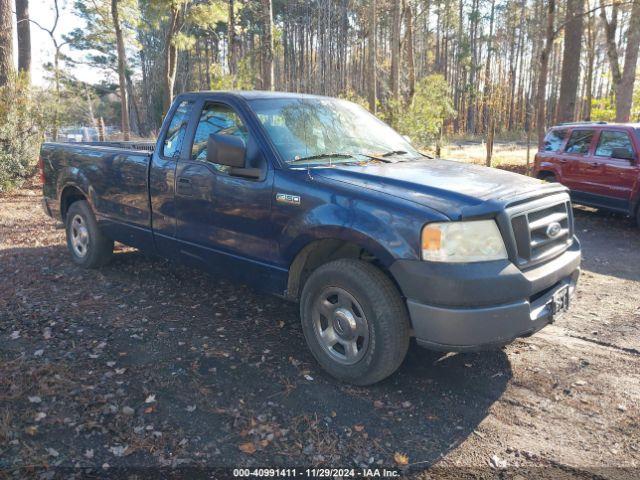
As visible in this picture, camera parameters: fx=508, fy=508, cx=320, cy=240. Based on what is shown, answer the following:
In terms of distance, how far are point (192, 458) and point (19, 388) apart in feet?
4.76

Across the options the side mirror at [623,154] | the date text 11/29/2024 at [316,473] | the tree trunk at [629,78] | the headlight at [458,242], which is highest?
the tree trunk at [629,78]

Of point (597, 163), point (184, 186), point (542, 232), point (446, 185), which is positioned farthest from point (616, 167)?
point (184, 186)

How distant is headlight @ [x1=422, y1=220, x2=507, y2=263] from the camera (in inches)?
117

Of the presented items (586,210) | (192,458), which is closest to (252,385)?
(192,458)

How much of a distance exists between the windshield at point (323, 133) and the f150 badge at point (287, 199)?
0.28 metres

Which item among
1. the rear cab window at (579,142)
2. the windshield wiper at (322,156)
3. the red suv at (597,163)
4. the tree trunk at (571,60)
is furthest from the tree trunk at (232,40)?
the windshield wiper at (322,156)

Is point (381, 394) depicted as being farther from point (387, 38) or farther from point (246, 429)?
point (387, 38)

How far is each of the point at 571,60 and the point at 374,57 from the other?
8.32 meters

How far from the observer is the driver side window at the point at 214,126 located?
4.18m

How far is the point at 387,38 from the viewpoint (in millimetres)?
46062

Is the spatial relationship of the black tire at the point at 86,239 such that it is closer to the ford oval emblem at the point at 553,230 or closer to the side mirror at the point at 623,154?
the ford oval emblem at the point at 553,230

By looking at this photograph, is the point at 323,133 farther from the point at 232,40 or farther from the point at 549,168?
the point at 232,40

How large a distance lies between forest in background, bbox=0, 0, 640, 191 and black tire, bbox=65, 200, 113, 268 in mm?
8271

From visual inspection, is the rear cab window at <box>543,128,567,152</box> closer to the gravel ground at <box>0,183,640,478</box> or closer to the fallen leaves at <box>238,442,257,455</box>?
the gravel ground at <box>0,183,640,478</box>
